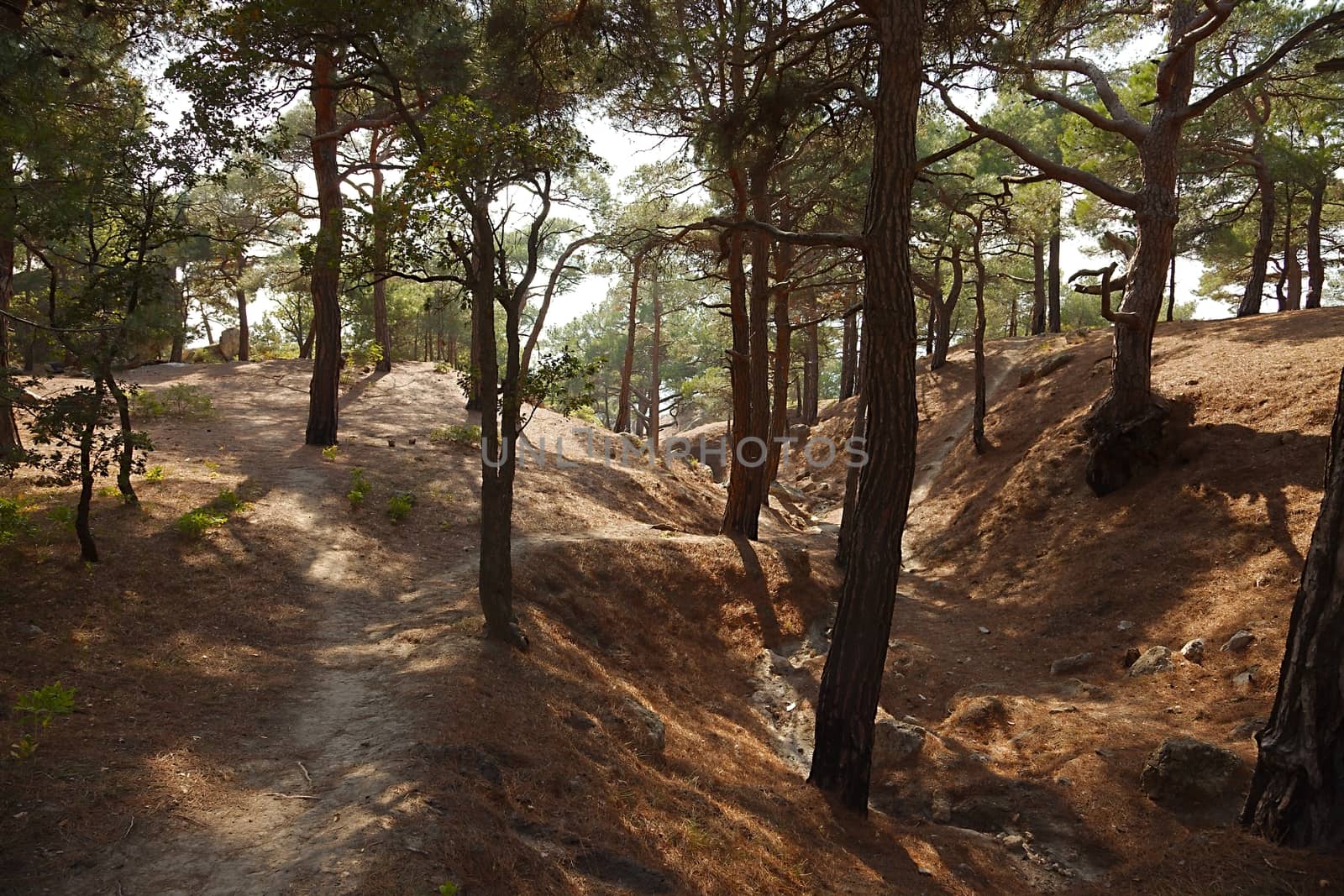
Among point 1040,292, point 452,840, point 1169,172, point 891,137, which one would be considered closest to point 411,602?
point 452,840

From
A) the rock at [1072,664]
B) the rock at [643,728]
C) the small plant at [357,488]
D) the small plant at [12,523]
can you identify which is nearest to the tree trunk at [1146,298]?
the rock at [1072,664]

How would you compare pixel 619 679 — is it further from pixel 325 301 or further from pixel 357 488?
pixel 325 301

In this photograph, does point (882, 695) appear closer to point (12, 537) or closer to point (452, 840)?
point (452, 840)

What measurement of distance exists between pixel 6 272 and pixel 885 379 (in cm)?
1147

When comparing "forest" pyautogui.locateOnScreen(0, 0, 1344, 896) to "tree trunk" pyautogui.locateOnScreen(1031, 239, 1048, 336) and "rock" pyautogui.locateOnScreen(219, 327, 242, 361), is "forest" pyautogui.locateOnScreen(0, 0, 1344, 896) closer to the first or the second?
"tree trunk" pyautogui.locateOnScreen(1031, 239, 1048, 336)

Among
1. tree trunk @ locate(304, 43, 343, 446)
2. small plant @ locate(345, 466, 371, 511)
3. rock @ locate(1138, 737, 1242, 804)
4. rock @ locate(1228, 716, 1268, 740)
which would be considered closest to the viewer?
rock @ locate(1138, 737, 1242, 804)

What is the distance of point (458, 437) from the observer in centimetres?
1780

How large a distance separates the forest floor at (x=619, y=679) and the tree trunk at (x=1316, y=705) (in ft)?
0.81

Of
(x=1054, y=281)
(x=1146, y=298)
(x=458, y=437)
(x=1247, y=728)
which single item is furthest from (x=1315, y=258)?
(x=458, y=437)

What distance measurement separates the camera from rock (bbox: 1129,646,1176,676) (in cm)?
920

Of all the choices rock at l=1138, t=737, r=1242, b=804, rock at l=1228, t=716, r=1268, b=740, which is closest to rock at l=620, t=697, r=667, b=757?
rock at l=1138, t=737, r=1242, b=804

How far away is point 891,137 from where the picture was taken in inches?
275

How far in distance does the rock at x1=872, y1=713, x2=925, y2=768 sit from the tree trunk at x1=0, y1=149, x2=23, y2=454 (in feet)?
29.3

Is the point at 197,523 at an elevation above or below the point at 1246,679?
above
